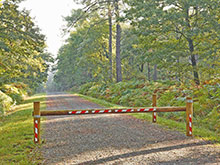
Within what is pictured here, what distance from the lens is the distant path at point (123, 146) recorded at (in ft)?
17.9

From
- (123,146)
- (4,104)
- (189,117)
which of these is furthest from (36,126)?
(4,104)

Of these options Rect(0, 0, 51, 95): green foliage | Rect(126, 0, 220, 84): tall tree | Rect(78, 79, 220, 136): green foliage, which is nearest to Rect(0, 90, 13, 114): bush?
Rect(0, 0, 51, 95): green foliage

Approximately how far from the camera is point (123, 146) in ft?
21.5

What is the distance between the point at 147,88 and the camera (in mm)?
17406

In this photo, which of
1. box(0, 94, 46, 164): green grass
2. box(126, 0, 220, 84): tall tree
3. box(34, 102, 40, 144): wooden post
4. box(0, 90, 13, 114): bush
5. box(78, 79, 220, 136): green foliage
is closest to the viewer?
box(0, 94, 46, 164): green grass

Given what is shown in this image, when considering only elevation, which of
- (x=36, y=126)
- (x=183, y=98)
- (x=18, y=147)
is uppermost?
Result: (x=183, y=98)

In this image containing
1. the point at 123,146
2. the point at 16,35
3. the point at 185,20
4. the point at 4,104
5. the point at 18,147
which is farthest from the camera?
the point at 4,104

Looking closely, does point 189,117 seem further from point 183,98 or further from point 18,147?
point 18,147

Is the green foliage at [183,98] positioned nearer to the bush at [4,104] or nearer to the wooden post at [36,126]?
the wooden post at [36,126]

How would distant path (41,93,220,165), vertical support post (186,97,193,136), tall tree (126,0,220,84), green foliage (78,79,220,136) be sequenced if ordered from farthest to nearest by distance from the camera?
1. tall tree (126,0,220,84)
2. green foliage (78,79,220,136)
3. vertical support post (186,97,193,136)
4. distant path (41,93,220,165)

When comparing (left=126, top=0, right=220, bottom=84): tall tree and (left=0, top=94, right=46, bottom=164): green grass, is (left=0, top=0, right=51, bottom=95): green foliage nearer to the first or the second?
(left=0, top=94, right=46, bottom=164): green grass

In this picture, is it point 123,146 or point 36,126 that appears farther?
point 36,126

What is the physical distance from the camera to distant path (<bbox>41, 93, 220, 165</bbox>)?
5.45 meters

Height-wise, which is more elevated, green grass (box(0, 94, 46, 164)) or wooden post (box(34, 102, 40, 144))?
wooden post (box(34, 102, 40, 144))
